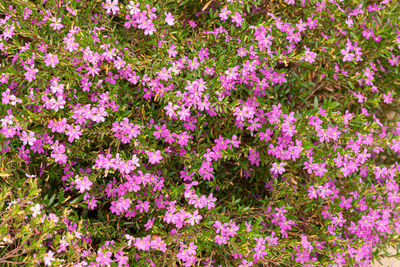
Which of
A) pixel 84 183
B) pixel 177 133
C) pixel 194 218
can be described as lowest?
pixel 194 218

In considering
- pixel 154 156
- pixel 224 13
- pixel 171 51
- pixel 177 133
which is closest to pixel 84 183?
pixel 154 156

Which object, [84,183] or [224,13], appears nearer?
[84,183]

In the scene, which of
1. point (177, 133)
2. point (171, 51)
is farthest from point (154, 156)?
point (171, 51)

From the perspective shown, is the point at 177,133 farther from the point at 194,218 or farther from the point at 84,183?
the point at 84,183

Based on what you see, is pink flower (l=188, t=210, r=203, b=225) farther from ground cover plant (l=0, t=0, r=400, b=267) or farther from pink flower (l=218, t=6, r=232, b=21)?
pink flower (l=218, t=6, r=232, b=21)

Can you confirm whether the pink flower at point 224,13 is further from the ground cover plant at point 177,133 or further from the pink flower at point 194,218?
the pink flower at point 194,218

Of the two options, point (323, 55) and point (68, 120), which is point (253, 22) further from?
point (68, 120)

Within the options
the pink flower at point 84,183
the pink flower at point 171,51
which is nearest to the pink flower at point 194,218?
the pink flower at point 84,183

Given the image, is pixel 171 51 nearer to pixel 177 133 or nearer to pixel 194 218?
pixel 177 133

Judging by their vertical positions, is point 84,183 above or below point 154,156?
below
